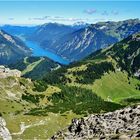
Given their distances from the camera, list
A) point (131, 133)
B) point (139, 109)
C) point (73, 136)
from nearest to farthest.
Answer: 1. point (131, 133)
2. point (139, 109)
3. point (73, 136)

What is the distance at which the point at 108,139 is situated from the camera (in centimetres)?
6275

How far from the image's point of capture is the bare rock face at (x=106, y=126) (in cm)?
6888

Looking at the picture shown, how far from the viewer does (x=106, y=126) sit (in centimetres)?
7438

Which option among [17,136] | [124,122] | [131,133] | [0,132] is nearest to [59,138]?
[124,122]

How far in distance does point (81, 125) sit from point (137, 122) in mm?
15617

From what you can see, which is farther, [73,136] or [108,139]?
[73,136]

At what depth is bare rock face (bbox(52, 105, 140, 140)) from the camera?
68.9m

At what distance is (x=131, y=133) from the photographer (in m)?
62.6

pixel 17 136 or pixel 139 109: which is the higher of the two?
pixel 139 109

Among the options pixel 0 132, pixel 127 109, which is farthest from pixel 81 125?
pixel 0 132

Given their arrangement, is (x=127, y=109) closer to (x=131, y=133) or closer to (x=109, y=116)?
(x=109, y=116)

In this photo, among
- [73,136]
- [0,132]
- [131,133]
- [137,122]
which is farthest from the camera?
[0,132]

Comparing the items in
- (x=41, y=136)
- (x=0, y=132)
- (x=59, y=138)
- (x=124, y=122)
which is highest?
(x=124, y=122)

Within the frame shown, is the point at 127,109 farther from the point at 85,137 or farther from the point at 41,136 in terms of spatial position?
the point at 41,136
